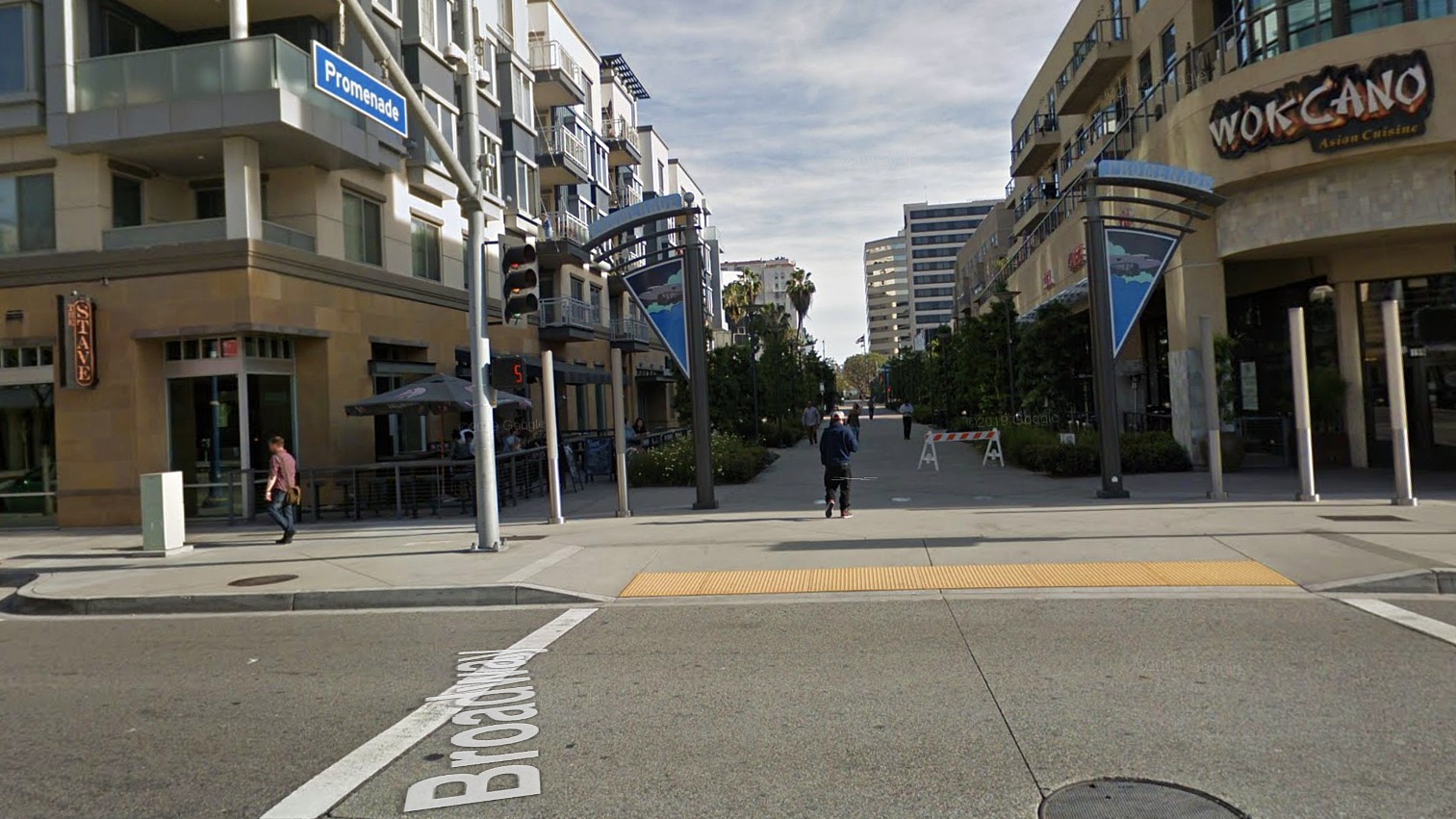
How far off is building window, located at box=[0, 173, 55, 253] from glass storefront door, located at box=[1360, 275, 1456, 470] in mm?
25682

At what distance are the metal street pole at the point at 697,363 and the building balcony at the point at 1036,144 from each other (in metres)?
28.1

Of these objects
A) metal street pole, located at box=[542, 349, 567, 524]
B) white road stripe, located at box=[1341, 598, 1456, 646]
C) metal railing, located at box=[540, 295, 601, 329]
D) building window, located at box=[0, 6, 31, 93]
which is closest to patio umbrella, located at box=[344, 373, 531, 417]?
metal street pole, located at box=[542, 349, 567, 524]

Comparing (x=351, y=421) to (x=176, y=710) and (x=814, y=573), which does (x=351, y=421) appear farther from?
(x=176, y=710)

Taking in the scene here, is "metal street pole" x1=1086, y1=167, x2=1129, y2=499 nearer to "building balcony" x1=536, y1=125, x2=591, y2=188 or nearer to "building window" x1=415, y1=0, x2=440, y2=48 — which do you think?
"building window" x1=415, y1=0, x2=440, y2=48

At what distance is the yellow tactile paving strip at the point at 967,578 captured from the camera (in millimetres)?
9211

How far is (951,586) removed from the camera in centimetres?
933

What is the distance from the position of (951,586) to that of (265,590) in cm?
724

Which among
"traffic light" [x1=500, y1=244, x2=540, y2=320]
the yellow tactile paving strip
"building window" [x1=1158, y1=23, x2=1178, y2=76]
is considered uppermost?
"building window" [x1=1158, y1=23, x2=1178, y2=76]

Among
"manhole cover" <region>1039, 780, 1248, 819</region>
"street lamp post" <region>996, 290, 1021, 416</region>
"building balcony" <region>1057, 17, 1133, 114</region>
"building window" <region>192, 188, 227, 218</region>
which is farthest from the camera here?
"street lamp post" <region>996, 290, 1021, 416</region>

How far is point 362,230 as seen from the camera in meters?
21.4

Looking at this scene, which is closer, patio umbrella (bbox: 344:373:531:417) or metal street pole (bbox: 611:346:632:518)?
metal street pole (bbox: 611:346:632:518)

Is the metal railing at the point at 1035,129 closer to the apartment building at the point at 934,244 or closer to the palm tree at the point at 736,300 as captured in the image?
the palm tree at the point at 736,300

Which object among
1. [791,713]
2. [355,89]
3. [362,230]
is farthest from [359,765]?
[362,230]

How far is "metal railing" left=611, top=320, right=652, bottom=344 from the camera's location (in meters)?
44.2
